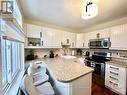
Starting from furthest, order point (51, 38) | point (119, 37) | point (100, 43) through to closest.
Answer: point (51, 38)
point (100, 43)
point (119, 37)

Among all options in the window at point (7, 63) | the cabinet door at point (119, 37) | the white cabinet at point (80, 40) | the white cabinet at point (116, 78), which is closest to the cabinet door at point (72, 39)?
the white cabinet at point (80, 40)

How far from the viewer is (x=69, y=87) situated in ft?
4.35

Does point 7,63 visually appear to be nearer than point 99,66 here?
Yes

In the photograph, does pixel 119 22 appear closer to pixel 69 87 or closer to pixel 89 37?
pixel 89 37

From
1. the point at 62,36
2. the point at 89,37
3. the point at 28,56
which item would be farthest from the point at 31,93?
the point at 89,37

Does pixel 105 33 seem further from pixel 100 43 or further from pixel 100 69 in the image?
pixel 100 69

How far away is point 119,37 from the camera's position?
9.32 feet

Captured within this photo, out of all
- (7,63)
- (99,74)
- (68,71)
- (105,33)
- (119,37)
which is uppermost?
(105,33)

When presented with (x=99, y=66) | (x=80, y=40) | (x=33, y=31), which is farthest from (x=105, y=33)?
(x=33, y=31)

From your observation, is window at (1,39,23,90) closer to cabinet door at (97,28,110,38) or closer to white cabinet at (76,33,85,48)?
cabinet door at (97,28,110,38)

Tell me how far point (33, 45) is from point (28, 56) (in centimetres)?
42

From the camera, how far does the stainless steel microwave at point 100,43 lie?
319 cm

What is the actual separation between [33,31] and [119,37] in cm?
278

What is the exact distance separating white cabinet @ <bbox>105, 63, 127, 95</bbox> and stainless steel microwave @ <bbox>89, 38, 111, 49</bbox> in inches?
28.1
